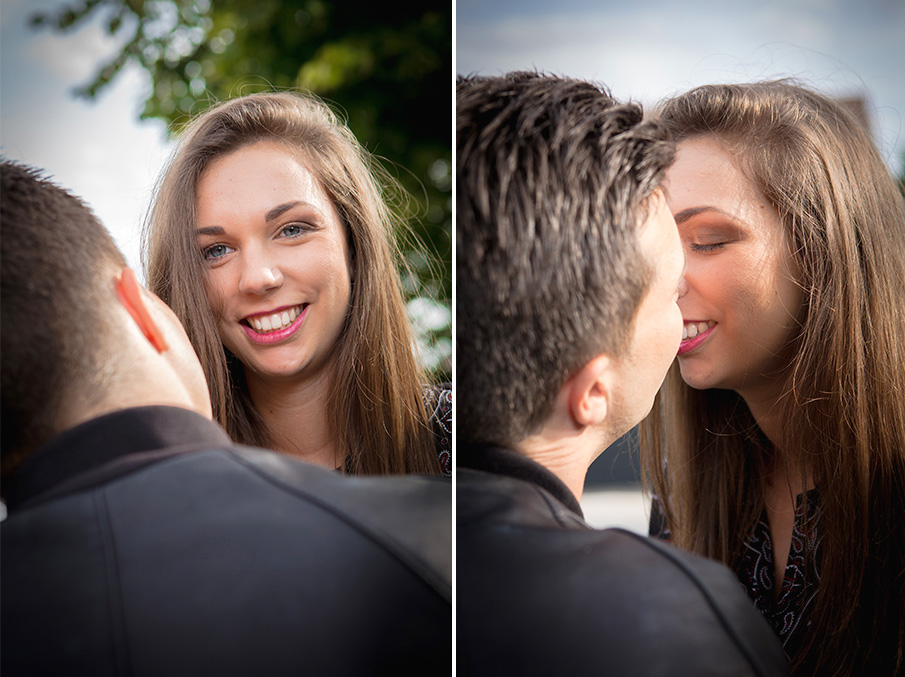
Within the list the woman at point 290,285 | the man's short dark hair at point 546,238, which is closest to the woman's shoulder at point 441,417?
the woman at point 290,285

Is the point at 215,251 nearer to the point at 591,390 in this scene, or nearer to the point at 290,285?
the point at 290,285

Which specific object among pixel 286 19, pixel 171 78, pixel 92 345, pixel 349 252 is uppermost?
pixel 286 19

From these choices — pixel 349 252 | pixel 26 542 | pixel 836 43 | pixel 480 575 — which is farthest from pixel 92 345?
pixel 836 43

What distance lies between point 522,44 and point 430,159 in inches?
10.3

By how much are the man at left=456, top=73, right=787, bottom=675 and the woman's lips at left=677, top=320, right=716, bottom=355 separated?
0.10 m

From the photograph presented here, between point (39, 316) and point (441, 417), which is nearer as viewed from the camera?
point (39, 316)

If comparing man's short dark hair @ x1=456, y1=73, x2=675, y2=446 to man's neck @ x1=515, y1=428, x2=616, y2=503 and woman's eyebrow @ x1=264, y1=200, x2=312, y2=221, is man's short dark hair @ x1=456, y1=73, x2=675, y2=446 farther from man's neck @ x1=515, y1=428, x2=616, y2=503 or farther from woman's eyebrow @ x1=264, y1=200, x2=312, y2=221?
woman's eyebrow @ x1=264, y1=200, x2=312, y2=221

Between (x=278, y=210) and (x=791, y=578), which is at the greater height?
(x=278, y=210)

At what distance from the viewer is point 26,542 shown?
95 centimetres

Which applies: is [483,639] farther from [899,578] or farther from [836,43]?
[836,43]

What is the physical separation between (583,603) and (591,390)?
27 cm

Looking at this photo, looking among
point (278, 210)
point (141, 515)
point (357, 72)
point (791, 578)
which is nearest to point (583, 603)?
point (791, 578)

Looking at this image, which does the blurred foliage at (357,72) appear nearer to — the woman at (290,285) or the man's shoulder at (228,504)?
the woman at (290,285)

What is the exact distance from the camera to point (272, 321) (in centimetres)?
114
